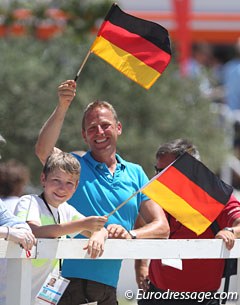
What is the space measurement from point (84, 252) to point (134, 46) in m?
1.75

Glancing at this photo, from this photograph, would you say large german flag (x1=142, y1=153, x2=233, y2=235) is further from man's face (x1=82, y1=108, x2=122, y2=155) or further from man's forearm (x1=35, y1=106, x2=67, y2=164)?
man's forearm (x1=35, y1=106, x2=67, y2=164)

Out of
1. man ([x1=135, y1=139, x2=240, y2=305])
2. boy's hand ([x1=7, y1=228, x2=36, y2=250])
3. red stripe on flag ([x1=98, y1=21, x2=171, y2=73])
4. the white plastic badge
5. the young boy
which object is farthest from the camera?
red stripe on flag ([x1=98, y1=21, x2=171, y2=73])

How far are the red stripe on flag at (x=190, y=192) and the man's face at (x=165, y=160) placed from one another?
58 cm

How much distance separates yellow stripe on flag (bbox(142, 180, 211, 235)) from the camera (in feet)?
18.0

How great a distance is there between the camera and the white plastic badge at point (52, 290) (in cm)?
512

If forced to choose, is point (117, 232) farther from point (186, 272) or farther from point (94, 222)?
point (186, 272)

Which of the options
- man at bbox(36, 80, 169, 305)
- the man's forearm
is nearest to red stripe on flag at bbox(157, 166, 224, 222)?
man at bbox(36, 80, 169, 305)

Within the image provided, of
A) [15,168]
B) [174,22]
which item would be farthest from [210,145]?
[15,168]

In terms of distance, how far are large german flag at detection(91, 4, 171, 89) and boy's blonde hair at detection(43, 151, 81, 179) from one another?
3.48 ft

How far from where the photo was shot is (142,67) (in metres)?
6.27

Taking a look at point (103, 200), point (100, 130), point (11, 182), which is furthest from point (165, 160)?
point (11, 182)

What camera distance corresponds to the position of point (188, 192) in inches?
217

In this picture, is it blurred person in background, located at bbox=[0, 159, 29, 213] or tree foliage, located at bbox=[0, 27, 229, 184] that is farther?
tree foliage, located at bbox=[0, 27, 229, 184]

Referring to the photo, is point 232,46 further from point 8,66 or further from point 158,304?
point 158,304
